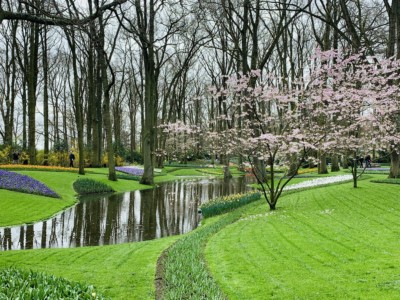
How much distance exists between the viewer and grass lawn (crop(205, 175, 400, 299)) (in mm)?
5102

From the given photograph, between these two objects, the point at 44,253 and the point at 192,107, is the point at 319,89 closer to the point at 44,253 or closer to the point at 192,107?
the point at 44,253

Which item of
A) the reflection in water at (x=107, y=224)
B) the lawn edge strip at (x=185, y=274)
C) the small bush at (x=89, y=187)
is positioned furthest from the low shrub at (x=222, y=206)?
the small bush at (x=89, y=187)

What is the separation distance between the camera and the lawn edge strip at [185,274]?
5.07 metres

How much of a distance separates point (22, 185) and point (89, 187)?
4.08 metres

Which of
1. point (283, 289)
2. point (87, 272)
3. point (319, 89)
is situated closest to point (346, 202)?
point (319, 89)

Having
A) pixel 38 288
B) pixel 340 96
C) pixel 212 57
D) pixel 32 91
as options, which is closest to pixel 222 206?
pixel 340 96

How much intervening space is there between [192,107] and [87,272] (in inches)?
2172

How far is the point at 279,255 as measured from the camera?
6.74m

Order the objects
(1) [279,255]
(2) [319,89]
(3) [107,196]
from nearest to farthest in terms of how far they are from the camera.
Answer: (1) [279,255]
(2) [319,89]
(3) [107,196]

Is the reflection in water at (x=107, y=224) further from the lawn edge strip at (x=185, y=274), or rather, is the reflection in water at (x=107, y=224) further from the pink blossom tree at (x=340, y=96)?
the pink blossom tree at (x=340, y=96)

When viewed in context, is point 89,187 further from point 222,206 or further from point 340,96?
point 340,96

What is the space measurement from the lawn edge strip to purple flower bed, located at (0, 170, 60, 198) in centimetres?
1091

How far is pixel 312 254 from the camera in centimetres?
664

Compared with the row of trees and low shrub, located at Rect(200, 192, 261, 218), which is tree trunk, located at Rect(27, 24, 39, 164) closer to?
the row of trees
